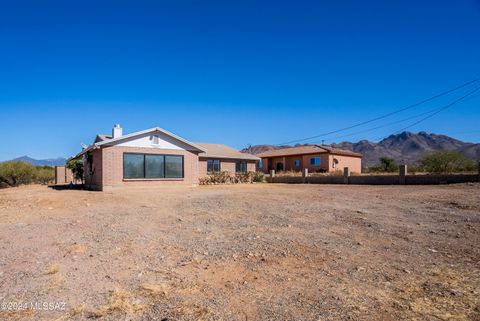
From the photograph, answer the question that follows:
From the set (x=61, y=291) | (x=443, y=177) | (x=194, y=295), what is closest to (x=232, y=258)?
(x=194, y=295)

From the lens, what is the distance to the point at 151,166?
1992 cm

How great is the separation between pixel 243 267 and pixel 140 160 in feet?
52.8

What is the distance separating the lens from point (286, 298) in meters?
3.55

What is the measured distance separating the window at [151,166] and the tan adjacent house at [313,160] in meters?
20.4

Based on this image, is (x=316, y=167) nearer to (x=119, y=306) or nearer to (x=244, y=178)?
(x=244, y=178)

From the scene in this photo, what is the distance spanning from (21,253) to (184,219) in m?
3.86

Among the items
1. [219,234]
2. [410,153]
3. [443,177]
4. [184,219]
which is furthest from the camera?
[410,153]

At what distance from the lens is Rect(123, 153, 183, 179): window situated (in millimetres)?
18944

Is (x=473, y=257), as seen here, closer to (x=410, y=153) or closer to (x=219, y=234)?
(x=219, y=234)

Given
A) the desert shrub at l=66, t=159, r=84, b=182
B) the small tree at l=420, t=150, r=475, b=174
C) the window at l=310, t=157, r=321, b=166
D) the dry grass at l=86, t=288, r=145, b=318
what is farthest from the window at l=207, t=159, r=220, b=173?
the dry grass at l=86, t=288, r=145, b=318

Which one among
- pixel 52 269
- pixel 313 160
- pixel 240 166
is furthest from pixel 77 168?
pixel 313 160

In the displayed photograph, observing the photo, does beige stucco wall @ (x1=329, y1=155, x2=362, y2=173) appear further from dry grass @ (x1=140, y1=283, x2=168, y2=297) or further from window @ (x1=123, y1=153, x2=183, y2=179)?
dry grass @ (x1=140, y1=283, x2=168, y2=297)

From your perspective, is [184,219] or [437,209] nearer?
[184,219]

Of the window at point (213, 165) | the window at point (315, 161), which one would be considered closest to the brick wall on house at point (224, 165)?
the window at point (213, 165)
